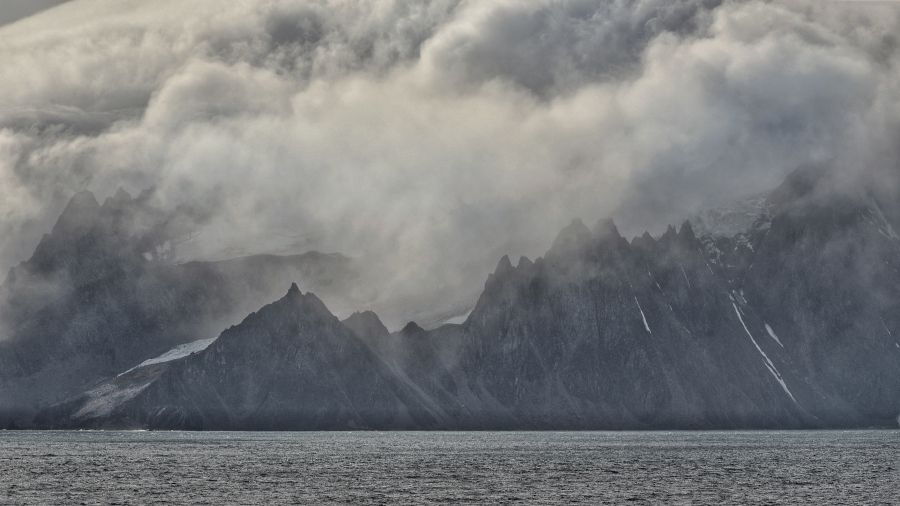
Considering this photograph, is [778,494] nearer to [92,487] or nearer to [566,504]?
[566,504]

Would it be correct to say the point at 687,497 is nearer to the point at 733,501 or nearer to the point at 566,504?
the point at 733,501

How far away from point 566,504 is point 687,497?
19478mm

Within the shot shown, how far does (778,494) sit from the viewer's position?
19062cm

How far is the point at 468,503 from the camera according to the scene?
174 m

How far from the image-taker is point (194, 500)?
174 metres

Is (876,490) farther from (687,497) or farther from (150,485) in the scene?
(150,485)

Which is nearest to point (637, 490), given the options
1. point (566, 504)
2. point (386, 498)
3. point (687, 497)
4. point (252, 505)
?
point (687, 497)

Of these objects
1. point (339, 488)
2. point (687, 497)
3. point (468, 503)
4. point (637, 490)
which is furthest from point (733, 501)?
point (339, 488)

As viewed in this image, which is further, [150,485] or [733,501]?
[150,485]

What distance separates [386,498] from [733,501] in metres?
44.1

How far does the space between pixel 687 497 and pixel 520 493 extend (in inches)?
876

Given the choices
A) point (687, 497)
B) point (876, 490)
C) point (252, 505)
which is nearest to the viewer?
point (252, 505)

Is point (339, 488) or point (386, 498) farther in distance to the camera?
point (339, 488)

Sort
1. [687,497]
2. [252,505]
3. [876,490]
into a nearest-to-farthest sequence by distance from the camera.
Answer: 1. [252,505]
2. [687,497]
3. [876,490]
